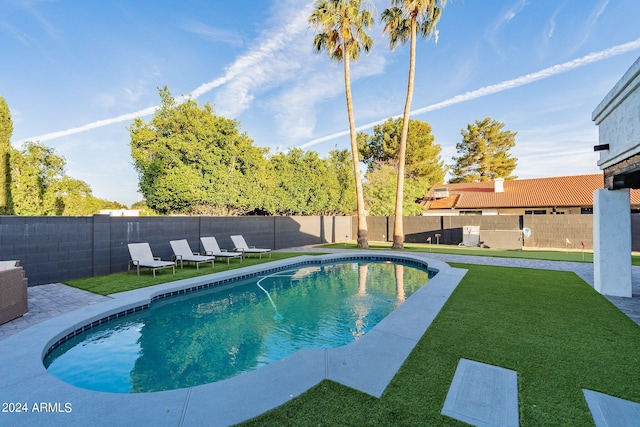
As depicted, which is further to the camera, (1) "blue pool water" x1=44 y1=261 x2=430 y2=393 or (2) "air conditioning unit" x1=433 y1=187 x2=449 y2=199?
(2) "air conditioning unit" x1=433 y1=187 x2=449 y2=199

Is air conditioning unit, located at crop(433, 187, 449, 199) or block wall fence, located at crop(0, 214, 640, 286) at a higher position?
air conditioning unit, located at crop(433, 187, 449, 199)

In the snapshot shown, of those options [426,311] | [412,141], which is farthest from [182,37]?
[412,141]

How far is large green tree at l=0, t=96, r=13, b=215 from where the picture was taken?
519 inches

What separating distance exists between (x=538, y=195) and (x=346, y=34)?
61.1 ft

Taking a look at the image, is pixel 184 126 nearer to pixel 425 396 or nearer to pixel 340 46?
pixel 340 46

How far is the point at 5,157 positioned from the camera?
44.0 ft

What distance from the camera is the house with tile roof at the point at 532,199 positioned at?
2006 centimetres

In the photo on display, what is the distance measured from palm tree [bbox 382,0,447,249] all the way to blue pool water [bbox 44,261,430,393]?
27.9 ft

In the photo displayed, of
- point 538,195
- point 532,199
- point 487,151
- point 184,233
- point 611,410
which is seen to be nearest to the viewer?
point 611,410

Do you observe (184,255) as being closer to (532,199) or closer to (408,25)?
(408,25)

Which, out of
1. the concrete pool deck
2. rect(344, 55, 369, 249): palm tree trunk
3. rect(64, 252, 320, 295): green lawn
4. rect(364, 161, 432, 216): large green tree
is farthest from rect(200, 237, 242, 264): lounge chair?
rect(364, 161, 432, 216): large green tree

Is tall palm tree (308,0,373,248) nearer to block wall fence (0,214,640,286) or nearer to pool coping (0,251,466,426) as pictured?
block wall fence (0,214,640,286)

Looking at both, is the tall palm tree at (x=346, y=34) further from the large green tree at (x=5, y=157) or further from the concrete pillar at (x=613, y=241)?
the large green tree at (x=5, y=157)

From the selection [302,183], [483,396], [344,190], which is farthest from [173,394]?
[344,190]
